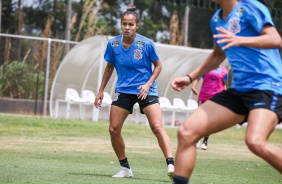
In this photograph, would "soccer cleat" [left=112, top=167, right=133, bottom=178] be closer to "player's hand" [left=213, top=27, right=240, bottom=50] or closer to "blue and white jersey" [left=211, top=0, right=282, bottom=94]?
"blue and white jersey" [left=211, top=0, right=282, bottom=94]

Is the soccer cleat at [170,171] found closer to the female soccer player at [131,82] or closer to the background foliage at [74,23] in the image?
the female soccer player at [131,82]

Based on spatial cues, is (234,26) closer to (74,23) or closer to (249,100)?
(249,100)

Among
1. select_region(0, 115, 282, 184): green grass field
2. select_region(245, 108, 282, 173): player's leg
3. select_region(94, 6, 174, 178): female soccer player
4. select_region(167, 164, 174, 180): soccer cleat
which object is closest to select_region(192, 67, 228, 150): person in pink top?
select_region(0, 115, 282, 184): green grass field

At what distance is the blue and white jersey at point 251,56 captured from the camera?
324 inches

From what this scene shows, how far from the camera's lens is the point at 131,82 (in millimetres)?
12430

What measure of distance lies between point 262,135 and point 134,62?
464 centimetres

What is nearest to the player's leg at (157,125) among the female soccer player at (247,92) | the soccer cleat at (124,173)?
the soccer cleat at (124,173)

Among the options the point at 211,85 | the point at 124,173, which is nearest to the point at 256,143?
the point at 124,173

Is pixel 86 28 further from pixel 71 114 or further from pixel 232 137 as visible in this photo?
pixel 232 137

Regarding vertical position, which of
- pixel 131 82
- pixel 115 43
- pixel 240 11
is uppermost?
pixel 240 11

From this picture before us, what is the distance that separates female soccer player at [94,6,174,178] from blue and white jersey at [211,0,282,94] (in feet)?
13.1

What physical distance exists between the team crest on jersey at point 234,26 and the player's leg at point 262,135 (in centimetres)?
72

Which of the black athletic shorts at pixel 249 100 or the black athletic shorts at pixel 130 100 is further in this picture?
the black athletic shorts at pixel 130 100

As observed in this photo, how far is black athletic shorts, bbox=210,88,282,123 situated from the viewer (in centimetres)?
814
